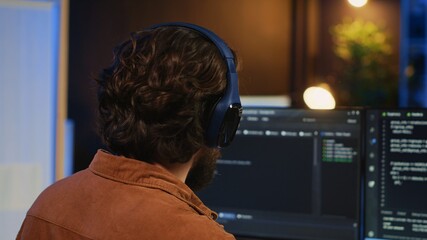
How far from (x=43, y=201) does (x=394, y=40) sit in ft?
21.2

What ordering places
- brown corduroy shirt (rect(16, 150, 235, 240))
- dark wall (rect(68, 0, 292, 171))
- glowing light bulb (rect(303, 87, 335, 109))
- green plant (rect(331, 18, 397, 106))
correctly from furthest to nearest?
green plant (rect(331, 18, 397, 106)) < dark wall (rect(68, 0, 292, 171)) < glowing light bulb (rect(303, 87, 335, 109)) < brown corduroy shirt (rect(16, 150, 235, 240))

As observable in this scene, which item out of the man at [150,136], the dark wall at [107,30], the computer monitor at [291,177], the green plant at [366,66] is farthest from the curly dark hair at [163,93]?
the green plant at [366,66]

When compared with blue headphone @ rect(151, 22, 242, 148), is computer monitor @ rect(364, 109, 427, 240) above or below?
below

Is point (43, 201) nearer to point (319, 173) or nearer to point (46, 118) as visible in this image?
point (319, 173)

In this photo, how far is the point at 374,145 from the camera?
169 centimetres

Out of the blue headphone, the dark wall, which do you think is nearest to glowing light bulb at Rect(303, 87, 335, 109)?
the dark wall

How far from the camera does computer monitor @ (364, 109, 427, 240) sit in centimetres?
166

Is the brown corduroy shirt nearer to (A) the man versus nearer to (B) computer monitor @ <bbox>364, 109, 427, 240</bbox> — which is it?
(A) the man

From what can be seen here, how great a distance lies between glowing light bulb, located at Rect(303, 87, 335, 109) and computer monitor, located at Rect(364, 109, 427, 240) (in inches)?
12.2

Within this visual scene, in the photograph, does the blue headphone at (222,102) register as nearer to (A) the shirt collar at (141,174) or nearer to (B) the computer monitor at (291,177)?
(A) the shirt collar at (141,174)

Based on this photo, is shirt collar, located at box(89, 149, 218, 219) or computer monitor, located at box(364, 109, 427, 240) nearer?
shirt collar, located at box(89, 149, 218, 219)

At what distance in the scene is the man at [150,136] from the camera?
106cm

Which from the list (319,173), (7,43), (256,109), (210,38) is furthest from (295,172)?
(7,43)

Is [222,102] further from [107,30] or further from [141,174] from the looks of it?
[107,30]
